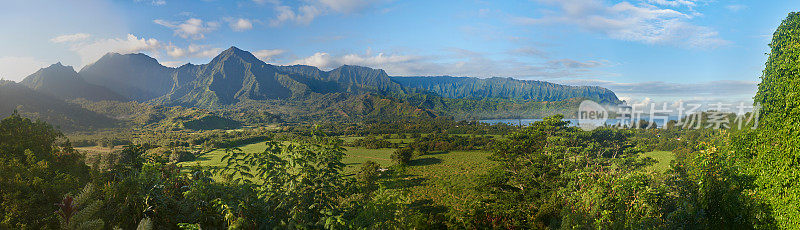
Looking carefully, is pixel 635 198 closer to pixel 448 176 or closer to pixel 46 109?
pixel 448 176

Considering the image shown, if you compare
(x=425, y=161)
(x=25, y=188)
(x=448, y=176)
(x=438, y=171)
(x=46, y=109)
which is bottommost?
(x=425, y=161)

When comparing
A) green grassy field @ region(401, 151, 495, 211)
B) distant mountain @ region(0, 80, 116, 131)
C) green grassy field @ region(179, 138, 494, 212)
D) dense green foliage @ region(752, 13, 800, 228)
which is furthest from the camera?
distant mountain @ region(0, 80, 116, 131)

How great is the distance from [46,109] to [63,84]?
135411 millimetres

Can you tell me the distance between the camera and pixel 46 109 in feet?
303

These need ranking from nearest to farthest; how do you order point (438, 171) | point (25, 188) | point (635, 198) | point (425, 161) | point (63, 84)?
point (25, 188) → point (635, 198) → point (438, 171) → point (425, 161) → point (63, 84)

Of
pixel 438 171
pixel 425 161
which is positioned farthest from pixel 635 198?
pixel 425 161

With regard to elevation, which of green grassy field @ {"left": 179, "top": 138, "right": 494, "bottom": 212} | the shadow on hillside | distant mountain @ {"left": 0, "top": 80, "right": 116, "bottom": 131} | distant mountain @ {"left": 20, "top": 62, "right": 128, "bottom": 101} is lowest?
the shadow on hillside

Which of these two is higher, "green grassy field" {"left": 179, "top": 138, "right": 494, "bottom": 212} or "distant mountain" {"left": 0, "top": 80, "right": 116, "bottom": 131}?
"distant mountain" {"left": 0, "top": 80, "right": 116, "bottom": 131}

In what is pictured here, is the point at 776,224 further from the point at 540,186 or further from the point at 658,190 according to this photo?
the point at 540,186

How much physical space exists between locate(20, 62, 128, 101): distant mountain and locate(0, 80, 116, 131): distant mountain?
98.6 metres

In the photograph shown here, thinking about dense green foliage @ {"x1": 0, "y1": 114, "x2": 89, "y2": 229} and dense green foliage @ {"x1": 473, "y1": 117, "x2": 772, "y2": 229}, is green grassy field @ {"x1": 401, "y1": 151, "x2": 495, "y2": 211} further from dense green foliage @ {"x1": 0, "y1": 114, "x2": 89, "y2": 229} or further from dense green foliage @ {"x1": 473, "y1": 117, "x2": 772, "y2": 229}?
dense green foliage @ {"x1": 0, "y1": 114, "x2": 89, "y2": 229}

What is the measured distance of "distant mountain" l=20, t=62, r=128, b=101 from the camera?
174375mm

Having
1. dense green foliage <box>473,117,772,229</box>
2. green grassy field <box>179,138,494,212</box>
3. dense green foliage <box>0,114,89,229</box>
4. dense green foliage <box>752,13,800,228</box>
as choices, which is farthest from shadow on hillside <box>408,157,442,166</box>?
dense green foliage <box>0,114,89,229</box>

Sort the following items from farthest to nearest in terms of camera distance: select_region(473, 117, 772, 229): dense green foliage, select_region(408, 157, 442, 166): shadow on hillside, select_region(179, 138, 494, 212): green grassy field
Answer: select_region(408, 157, 442, 166): shadow on hillside → select_region(179, 138, 494, 212): green grassy field → select_region(473, 117, 772, 229): dense green foliage
